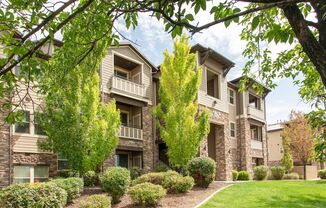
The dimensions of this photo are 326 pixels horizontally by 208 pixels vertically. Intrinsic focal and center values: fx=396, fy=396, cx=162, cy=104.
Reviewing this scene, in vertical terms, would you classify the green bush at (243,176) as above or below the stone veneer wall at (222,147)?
below

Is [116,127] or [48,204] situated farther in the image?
[116,127]

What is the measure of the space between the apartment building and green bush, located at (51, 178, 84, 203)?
4.58 metres

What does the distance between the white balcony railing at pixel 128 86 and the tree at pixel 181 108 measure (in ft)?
11.7

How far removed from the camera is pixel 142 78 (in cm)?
2702

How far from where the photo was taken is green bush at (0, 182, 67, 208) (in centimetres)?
1328

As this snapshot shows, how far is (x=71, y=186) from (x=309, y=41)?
13973 mm

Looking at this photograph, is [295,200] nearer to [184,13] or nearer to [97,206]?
[97,206]

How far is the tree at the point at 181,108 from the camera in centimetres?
2131

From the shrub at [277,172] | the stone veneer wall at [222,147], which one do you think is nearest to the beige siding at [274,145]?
the shrub at [277,172]

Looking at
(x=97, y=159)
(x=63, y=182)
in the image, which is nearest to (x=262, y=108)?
(x=97, y=159)

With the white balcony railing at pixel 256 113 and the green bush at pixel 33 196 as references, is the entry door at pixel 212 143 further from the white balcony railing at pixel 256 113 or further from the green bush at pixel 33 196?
the green bush at pixel 33 196

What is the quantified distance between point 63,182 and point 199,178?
7241 mm

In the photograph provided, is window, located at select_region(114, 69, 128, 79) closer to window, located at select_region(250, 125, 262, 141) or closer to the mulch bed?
the mulch bed

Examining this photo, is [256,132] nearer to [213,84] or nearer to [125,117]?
[213,84]
